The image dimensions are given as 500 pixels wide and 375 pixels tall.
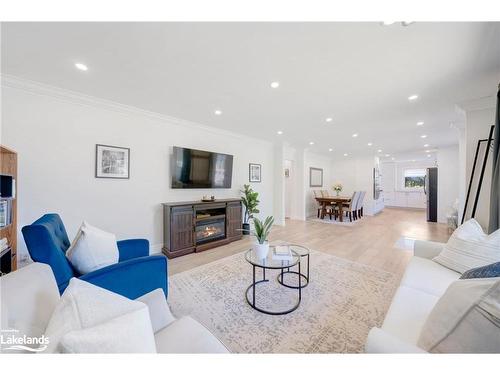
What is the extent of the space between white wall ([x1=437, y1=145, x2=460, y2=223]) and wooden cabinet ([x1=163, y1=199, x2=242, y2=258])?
6.50 meters

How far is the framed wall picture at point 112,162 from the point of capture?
8.91ft

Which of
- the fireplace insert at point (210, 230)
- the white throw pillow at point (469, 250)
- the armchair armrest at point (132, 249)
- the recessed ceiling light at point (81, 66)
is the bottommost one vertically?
the fireplace insert at point (210, 230)

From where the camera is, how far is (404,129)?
165 inches

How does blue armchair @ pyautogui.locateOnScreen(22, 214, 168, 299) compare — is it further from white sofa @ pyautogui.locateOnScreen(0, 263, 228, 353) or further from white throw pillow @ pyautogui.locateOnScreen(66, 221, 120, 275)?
white sofa @ pyautogui.locateOnScreen(0, 263, 228, 353)

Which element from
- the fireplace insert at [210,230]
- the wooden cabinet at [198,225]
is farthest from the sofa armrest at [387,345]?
the fireplace insert at [210,230]

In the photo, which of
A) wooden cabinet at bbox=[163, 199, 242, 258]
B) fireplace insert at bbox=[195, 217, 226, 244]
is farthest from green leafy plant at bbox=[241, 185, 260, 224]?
fireplace insert at bbox=[195, 217, 226, 244]

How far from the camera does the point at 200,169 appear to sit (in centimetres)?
373

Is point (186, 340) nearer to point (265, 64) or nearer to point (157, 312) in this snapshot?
point (157, 312)

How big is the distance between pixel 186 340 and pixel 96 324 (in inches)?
18.9

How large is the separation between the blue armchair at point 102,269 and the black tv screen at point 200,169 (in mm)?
1922

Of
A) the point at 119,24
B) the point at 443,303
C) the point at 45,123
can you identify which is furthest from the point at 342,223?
the point at 45,123

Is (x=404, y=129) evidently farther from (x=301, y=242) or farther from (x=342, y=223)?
(x=301, y=242)

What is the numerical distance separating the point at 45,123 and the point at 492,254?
186 inches

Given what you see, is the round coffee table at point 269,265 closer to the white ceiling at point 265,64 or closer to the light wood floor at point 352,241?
the light wood floor at point 352,241
